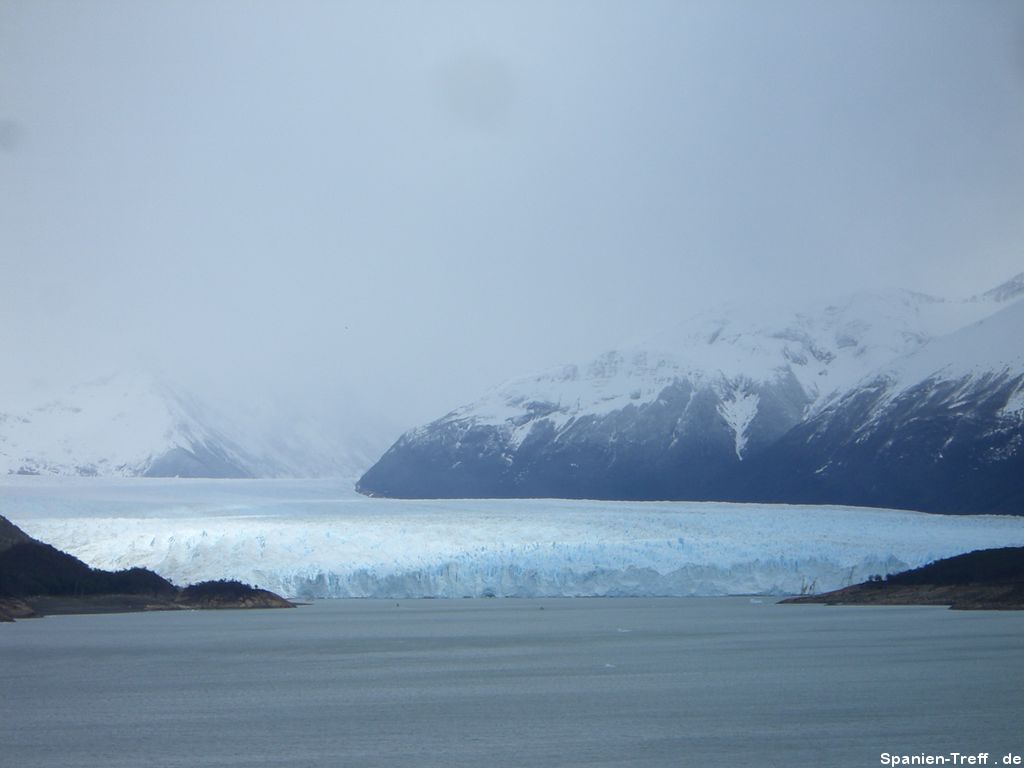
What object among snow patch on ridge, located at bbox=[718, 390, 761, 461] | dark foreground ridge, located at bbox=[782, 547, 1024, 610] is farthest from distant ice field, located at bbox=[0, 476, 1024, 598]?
snow patch on ridge, located at bbox=[718, 390, 761, 461]

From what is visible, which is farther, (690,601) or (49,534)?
(690,601)

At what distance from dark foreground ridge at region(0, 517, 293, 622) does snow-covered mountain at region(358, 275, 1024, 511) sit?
3743 cm

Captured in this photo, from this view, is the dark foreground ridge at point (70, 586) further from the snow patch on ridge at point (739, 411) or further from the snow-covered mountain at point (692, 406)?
the snow patch on ridge at point (739, 411)

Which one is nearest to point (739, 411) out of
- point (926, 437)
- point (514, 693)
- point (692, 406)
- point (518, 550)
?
point (692, 406)

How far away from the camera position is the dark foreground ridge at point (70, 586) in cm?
4250

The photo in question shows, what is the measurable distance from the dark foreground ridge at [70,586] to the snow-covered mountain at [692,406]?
3743cm

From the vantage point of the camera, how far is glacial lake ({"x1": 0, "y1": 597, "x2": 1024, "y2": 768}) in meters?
15.7

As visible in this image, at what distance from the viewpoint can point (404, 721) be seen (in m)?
18.4

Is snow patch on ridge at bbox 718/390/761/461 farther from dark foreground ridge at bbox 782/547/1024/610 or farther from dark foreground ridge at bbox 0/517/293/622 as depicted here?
dark foreground ridge at bbox 0/517/293/622

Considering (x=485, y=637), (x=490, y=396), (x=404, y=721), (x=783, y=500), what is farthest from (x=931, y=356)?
(x=404, y=721)

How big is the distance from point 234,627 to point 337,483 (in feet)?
123

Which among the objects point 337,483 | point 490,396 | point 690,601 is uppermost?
point 490,396

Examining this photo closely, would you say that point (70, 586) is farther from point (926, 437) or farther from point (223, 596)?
point (926, 437)

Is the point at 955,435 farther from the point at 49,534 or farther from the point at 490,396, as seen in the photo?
the point at 49,534
